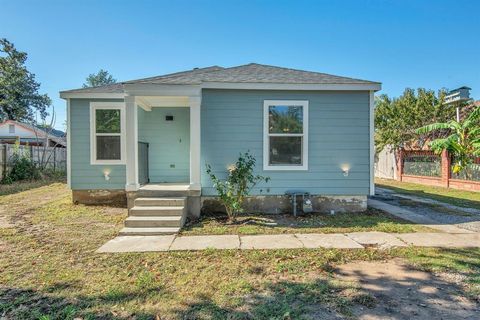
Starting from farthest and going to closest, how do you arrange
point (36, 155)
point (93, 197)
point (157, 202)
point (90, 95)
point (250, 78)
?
point (36, 155) → point (93, 197) → point (90, 95) → point (250, 78) → point (157, 202)

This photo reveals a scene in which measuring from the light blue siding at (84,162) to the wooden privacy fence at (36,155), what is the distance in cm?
767

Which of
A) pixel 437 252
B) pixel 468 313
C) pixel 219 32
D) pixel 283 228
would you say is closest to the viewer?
pixel 468 313

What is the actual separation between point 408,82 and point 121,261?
66.0 ft

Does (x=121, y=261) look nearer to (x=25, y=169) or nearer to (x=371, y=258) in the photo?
(x=371, y=258)

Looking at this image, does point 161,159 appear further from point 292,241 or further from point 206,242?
point 292,241

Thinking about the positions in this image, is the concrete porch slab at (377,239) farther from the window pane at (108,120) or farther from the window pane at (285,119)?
the window pane at (108,120)

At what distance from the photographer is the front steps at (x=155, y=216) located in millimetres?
5430

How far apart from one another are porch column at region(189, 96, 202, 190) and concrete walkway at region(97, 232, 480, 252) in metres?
1.68

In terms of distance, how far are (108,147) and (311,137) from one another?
19.0ft

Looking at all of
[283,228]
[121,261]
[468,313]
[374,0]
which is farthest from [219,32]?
[468,313]

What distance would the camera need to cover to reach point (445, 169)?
1321 cm

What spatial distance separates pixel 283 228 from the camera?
581cm

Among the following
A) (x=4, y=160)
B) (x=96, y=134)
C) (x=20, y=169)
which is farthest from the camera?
(x=20, y=169)

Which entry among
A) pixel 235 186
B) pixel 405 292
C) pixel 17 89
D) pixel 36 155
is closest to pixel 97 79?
pixel 17 89
